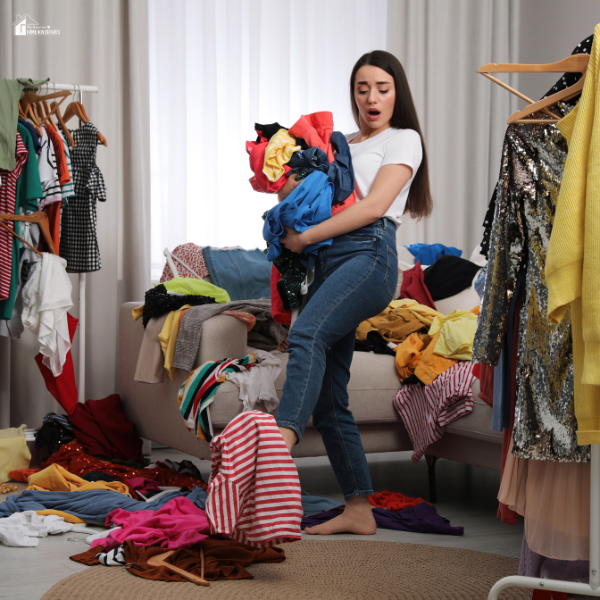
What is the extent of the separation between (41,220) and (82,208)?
214mm

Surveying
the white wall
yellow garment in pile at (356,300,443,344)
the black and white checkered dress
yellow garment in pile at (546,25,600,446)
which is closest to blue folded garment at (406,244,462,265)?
yellow garment in pile at (356,300,443,344)

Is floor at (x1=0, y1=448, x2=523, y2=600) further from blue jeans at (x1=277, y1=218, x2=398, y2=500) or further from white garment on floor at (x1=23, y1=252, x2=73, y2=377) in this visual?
white garment on floor at (x1=23, y1=252, x2=73, y2=377)

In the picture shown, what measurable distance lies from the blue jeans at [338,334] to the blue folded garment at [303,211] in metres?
0.09

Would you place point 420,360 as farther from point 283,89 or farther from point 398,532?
point 283,89

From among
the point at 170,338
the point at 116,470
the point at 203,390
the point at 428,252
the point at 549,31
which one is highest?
the point at 549,31

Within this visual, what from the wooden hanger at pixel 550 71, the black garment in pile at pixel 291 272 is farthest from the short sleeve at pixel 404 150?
the wooden hanger at pixel 550 71

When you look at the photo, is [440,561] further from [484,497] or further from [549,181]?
[549,181]

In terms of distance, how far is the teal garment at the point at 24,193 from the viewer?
9.62 ft

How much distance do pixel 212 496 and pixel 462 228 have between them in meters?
3.72

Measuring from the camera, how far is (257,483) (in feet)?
4.90

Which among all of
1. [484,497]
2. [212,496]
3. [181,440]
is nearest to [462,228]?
[484,497]

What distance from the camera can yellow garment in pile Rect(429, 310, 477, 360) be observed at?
249 centimetres

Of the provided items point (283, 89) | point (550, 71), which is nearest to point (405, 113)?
point (550, 71)

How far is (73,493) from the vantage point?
2332 millimetres
